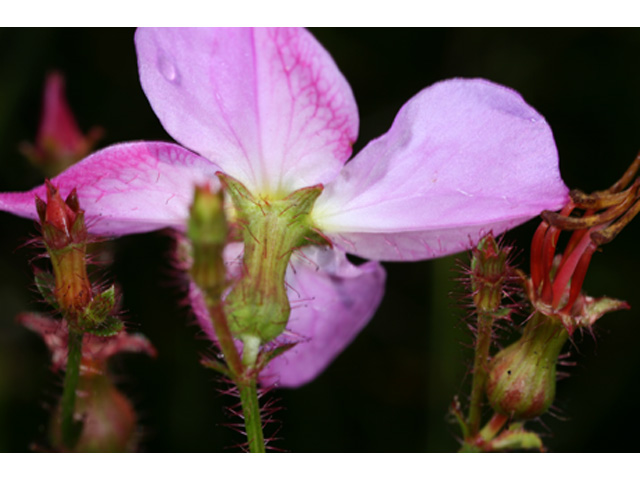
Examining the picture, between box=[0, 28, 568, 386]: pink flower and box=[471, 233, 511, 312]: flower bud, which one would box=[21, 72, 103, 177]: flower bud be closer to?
box=[0, 28, 568, 386]: pink flower

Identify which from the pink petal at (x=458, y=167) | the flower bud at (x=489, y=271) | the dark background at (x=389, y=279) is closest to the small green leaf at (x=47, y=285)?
the pink petal at (x=458, y=167)

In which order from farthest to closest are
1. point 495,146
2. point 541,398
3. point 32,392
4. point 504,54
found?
1. point 504,54
2. point 32,392
3. point 541,398
4. point 495,146

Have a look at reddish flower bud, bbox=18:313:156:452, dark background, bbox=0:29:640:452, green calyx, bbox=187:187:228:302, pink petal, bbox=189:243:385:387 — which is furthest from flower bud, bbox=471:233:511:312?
dark background, bbox=0:29:640:452

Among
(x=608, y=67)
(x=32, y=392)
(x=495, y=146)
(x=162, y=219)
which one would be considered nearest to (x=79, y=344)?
(x=162, y=219)

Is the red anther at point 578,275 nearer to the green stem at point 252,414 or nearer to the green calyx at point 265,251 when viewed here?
the green calyx at point 265,251

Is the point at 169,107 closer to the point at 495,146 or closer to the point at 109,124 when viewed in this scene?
the point at 495,146

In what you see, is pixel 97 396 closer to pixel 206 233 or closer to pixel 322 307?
pixel 322 307
